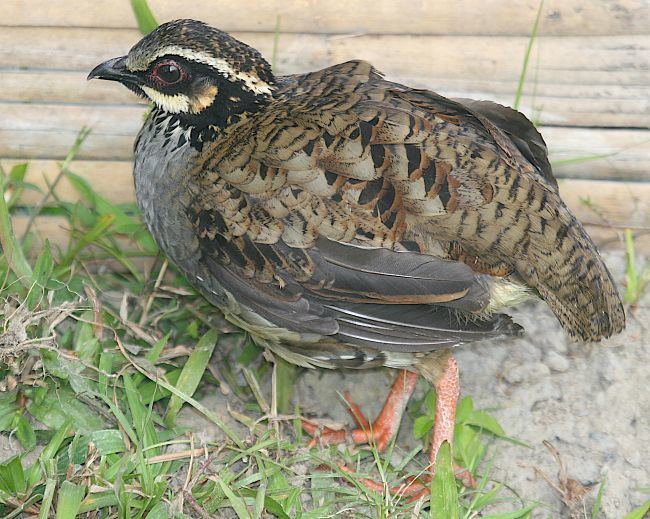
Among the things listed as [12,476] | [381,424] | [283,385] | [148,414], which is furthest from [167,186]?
[381,424]

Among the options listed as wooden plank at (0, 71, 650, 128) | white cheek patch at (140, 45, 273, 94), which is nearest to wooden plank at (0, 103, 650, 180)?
wooden plank at (0, 71, 650, 128)

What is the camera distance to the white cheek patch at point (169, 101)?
4336 millimetres

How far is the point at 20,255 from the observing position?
4.73 m

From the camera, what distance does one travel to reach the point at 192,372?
4.60 m

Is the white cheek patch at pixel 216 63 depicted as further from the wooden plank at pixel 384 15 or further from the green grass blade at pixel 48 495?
the green grass blade at pixel 48 495

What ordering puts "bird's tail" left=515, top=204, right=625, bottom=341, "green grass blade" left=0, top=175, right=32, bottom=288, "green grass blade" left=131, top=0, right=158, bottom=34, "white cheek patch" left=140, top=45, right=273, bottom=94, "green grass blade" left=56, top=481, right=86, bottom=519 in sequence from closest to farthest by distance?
1. "green grass blade" left=56, top=481, right=86, bottom=519
2. "bird's tail" left=515, top=204, right=625, bottom=341
3. "white cheek patch" left=140, top=45, right=273, bottom=94
4. "green grass blade" left=0, top=175, right=32, bottom=288
5. "green grass blade" left=131, top=0, right=158, bottom=34

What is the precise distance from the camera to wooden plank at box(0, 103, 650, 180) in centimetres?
538

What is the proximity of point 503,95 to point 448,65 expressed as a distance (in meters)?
Result: 0.34

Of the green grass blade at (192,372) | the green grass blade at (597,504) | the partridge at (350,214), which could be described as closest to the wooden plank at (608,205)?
the partridge at (350,214)

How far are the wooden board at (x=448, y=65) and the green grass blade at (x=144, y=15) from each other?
319 mm

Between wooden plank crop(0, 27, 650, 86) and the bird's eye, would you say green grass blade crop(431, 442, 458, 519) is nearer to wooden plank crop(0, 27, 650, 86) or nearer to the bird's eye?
the bird's eye

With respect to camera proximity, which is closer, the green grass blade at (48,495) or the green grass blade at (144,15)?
the green grass blade at (48,495)

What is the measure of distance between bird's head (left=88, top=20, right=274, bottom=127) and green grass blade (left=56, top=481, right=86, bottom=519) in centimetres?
161

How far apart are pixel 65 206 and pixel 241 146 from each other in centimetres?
147
